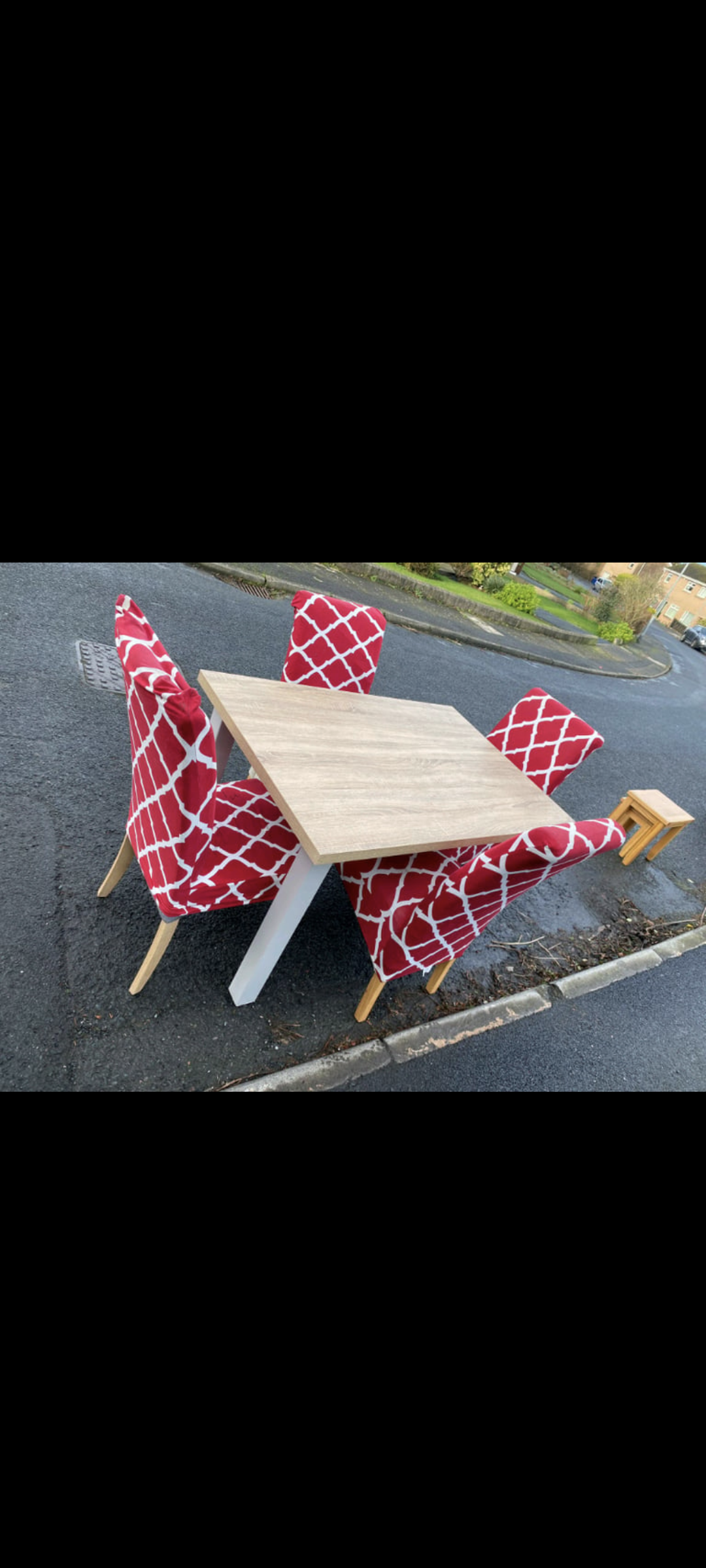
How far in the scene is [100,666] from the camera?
11.9 ft

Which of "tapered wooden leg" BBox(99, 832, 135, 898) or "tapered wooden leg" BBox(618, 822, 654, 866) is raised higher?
"tapered wooden leg" BBox(618, 822, 654, 866)

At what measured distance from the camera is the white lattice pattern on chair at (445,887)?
5.58 ft

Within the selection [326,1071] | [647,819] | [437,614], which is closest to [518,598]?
[437,614]

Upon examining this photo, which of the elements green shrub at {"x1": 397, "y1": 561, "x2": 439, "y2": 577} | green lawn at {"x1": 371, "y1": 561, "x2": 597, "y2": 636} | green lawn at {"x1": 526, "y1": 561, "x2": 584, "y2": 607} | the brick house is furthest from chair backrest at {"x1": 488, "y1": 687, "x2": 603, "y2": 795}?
green lawn at {"x1": 526, "y1": 561, "x2": 584, "y2": 607}

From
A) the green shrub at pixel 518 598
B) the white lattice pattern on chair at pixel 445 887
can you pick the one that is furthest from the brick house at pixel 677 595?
the white lattice pattern on chair at pixel 445 887

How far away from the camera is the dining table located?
6.20 ft

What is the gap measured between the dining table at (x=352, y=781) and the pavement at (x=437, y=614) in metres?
2.96

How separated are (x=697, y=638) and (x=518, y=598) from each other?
1108 centimetres

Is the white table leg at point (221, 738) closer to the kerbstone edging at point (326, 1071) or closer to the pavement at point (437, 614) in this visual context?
the kerbstone edging at point (326, 1071)

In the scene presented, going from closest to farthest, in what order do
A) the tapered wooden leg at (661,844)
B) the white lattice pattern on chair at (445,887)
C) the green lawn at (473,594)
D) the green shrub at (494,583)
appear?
the white lattice pattern on chair at (445,887) < the tapered wooden leg at (661,844) < the green lawn at (473,594) < the green shrub at (494,583)

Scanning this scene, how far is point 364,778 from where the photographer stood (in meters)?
2.15

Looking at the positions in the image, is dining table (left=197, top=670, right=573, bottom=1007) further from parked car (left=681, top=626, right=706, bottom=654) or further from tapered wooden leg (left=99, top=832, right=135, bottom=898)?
parked car (left=681, top=626, right=706, bottom=654)

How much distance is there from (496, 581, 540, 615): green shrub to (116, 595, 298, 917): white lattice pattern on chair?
326 inches

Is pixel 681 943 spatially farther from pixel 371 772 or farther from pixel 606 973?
pixel 371 772
